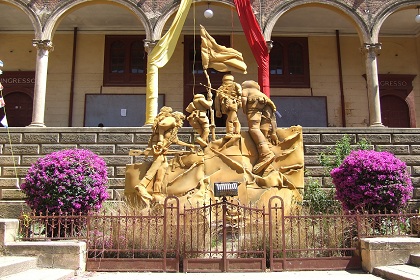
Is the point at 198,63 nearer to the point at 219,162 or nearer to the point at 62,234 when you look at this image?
the point at 219,162

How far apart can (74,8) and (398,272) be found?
15515 mm

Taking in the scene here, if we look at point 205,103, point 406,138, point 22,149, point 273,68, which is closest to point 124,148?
point 22,149

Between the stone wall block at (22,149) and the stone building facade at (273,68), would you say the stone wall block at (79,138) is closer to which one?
the stone wall block at (22,149)

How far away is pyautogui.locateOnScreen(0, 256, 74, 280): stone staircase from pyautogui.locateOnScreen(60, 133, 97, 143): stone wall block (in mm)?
7276

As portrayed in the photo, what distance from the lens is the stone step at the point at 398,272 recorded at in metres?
6.47

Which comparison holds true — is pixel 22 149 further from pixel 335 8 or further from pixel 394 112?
pixel 394 112

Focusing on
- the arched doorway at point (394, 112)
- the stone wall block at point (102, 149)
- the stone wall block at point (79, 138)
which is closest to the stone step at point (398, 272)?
the stone wall block at point (102, 149)

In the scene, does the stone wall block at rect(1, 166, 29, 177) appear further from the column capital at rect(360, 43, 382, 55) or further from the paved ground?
the column capital at rect(360, 43, 382, 55)

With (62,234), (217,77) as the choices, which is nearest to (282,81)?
(217,77)

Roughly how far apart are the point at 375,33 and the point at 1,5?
1578cm

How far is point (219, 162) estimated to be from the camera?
1091 centimetres

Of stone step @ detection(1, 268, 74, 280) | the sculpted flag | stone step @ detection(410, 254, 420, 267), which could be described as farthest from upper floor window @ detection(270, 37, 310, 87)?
stone step @ detection(1, 268, 74, 280)

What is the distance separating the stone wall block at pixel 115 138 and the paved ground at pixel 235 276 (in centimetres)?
727

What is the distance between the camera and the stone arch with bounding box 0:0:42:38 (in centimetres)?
1705
